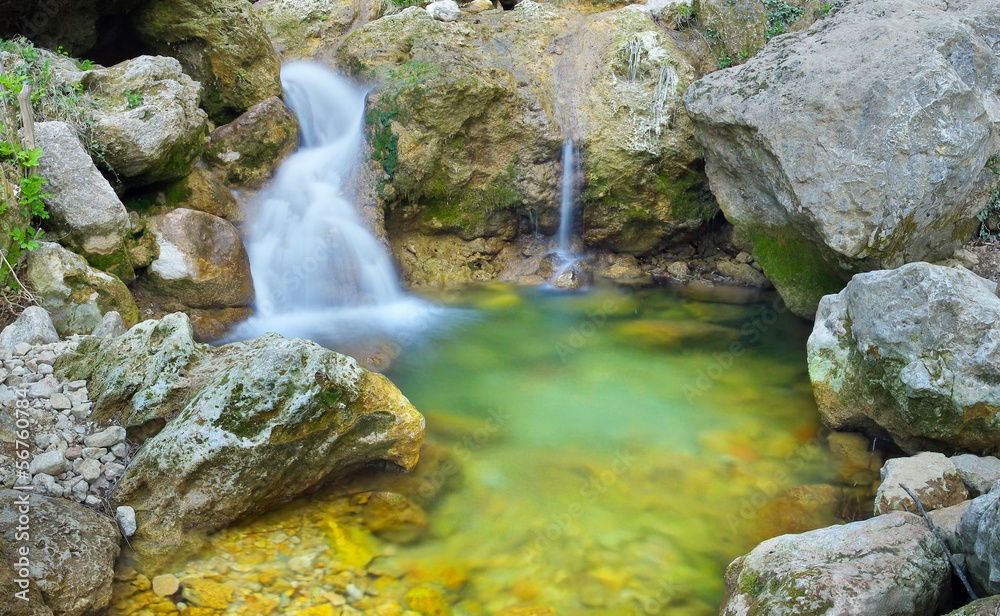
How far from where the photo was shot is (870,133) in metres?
5.44

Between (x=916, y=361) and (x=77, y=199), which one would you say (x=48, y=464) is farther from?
(x=916, y=361)

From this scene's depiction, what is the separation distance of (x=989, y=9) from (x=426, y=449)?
22.1ft

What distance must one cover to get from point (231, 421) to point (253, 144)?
4.91m

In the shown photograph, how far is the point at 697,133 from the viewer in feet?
24.2

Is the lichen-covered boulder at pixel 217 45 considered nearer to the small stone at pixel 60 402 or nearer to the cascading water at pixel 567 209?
the cascading water at pixel 567 209

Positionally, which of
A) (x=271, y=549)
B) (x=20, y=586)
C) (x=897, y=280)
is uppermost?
(x=897, y=280)

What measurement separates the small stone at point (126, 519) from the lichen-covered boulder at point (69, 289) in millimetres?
2136

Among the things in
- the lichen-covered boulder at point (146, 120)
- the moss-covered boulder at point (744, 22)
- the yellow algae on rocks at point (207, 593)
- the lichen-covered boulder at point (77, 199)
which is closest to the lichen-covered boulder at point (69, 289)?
the lichen-covered boulder at point (77, 199)

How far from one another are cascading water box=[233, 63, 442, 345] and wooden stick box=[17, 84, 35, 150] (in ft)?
7.53

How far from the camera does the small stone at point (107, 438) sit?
11.9ft

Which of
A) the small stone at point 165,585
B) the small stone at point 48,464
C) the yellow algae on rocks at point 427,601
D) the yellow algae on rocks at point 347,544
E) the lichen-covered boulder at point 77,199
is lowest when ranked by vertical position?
the yellow algae on rocks at point 427,601

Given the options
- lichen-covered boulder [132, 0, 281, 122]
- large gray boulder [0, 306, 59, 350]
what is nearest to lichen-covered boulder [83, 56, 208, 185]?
lichen-covered boulder [132, 0, 281, 122]

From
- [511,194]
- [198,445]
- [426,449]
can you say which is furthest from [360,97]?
[198,445]

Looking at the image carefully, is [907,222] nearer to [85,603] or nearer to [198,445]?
[198,445]
